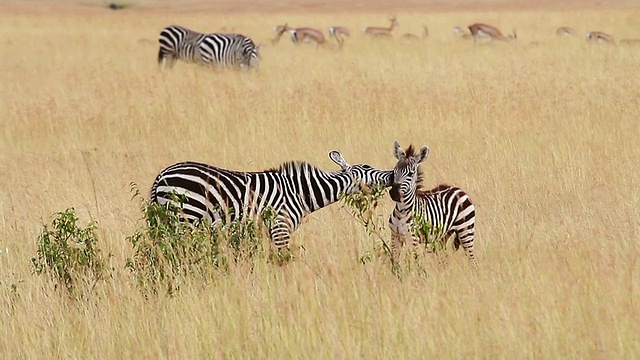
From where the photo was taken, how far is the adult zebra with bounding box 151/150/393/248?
638 cm

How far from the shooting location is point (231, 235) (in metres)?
6.15

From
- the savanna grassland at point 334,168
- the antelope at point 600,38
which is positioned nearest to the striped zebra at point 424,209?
the savanna grassland at point 334,168

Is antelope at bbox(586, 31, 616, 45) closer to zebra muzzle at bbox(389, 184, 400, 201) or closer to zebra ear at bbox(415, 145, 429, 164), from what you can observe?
zebra ear at bbox(415, 145, 429, 164)

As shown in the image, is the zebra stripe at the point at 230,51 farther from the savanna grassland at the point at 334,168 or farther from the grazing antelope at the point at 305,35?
the grazing antelope at the point at 305,35

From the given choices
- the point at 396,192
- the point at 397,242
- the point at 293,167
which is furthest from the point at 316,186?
the point at 397,242

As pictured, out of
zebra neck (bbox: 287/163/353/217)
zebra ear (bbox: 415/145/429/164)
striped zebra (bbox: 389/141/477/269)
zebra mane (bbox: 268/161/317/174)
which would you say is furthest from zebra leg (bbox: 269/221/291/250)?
zebra ear (bbox: 415/145/429/164)

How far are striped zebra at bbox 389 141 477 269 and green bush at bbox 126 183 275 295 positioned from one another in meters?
0.78

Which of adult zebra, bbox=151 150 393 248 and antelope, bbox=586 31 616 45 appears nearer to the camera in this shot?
adult zebra, bbox=151 150 393 248

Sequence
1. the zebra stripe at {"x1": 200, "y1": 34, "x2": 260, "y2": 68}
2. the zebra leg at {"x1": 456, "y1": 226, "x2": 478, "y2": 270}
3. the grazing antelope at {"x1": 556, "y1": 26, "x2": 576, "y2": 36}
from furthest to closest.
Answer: the grazing antelope at {"x1": 556, "y1": 26, "x2": 576, "y2": 36} < the zebra stripe at {"x1": 200, "y1": 34, "x2": 260, "y2": 68} < the zebra leg at {"x1": 456, "y1": 226, "x2": 478, "y2": 270}

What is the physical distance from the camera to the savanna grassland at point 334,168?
4879 millimetres

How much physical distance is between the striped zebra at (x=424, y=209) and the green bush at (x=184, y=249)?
0.78 m

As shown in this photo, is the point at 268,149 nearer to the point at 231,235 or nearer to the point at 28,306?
the point at 231,235

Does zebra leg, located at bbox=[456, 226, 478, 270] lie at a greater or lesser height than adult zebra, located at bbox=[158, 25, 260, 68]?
lesser

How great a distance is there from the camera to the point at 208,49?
19.1m
